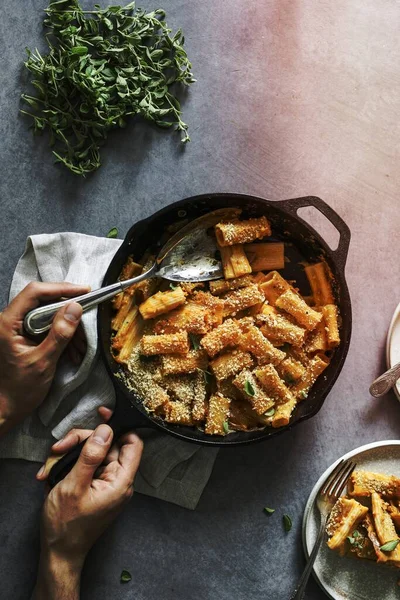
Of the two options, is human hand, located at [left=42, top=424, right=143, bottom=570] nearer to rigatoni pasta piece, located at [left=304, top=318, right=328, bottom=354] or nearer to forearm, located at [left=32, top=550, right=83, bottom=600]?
forearm, located at [left=32, top=550, right=83, bottom=600]

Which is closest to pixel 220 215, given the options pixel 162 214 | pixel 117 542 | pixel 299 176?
pixel 162 214

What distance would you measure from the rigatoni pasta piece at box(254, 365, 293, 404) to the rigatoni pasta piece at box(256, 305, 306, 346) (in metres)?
0.11

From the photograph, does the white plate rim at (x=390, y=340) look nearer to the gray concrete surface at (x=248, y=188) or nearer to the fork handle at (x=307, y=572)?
the gray concrete surface at (x=248, y=188)

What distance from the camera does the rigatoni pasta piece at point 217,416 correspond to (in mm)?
2273

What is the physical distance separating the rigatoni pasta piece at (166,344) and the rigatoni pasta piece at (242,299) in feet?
0.62

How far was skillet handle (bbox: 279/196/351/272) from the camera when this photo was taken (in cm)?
227

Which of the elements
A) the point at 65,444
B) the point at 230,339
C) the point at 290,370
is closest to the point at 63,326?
the point at 65,444

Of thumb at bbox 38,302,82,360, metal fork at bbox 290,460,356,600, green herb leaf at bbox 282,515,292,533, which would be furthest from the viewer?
green herb leaf at bbox 282,515,292,533

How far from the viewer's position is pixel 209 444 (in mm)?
2248

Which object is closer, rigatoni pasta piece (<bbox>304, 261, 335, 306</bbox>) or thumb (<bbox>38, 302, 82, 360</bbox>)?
thumb (<bbox>38, 302, 82, 360</bbox>)

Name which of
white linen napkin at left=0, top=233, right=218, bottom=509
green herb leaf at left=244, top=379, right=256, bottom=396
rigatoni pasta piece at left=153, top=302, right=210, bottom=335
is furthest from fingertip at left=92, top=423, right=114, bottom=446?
green herb leaf at left=244, top=379, right=256, bottom=396

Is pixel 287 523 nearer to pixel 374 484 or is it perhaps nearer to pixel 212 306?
pixel 374 484

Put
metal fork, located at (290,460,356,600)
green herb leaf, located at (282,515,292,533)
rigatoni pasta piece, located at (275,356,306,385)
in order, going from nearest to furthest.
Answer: rigatoni pasta piece, located at (275,356,306,385) → metal fork, located at (290,460,356,600) → green herb leaf, located at (282,515,292,533)

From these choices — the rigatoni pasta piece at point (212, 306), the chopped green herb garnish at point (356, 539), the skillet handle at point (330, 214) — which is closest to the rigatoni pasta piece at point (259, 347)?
the rigatoni pasta piece at point (212, 306)
